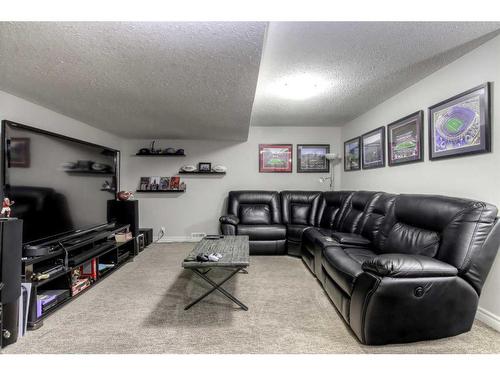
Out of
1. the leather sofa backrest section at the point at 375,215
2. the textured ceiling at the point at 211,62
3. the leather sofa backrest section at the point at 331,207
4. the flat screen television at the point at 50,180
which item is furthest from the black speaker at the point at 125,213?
the leather sofa backrest section at the point at 375,215

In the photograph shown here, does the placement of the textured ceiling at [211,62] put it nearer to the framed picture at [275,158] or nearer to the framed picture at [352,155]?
the framed picture at [352,155]

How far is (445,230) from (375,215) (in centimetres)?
100

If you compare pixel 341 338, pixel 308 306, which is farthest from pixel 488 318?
pixel 308 306

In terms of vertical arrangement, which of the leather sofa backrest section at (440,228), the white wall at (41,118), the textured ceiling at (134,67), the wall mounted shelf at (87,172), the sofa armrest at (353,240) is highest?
the textured ceiling at (134,67)

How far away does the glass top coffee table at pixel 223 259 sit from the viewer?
6.36 feet

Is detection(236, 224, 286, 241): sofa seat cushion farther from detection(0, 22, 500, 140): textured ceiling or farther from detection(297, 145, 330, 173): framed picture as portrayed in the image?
detection(0, 22, 500, 140): textured ceiling

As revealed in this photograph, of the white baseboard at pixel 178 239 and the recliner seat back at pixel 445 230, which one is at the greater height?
the recliner seat back at pixel 445 230

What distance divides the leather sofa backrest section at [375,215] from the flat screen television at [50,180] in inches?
126

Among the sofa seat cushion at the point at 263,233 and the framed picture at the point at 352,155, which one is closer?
the sofa seat cushion at the point at 263,233

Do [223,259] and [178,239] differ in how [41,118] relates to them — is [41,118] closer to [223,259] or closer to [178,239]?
[223,259]

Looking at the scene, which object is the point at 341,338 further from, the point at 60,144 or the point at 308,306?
the point at 60,144

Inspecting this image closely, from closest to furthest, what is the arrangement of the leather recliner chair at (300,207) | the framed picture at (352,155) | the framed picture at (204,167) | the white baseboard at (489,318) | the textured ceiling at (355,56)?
the textured ceiling at (355,56), the white baseboard at (489,318), the framed picture at (352,155), the leather recliner chair at (300,207), the framed picture at (204,167)

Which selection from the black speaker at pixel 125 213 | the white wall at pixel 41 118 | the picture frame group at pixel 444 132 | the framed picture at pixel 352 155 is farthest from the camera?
the framed picture at pixel 352 155

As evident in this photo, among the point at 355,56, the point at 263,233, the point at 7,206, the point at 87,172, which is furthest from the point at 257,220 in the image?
the point at 7,206
